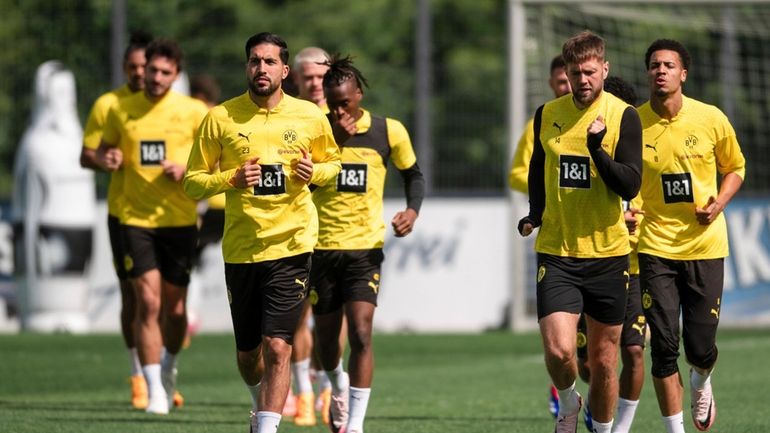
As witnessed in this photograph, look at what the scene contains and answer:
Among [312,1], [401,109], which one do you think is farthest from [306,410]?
[312,1]

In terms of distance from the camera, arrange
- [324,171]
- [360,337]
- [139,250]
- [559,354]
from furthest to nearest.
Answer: [139,250], [360,337], [324,171], [559,354]

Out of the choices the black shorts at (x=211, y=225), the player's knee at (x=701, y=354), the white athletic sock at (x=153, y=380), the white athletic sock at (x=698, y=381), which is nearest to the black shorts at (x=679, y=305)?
the player's knee at (x=701, y=354)

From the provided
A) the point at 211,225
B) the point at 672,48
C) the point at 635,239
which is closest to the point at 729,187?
the point at 635,239

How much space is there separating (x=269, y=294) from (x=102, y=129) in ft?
13.0

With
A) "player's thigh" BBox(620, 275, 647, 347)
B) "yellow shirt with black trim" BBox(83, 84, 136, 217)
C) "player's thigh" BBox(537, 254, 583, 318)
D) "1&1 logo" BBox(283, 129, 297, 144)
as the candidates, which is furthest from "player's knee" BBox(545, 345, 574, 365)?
"yellow shirt with black trim" BBox(83, 84, 136, 217)

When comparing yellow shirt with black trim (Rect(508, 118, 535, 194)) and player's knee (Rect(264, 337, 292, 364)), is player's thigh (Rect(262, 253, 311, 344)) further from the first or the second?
yellow shirt with black trim (Rect(508, 118, 535, 194))

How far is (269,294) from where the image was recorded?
28.5 ft

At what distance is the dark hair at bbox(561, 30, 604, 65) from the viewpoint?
8.39 meters

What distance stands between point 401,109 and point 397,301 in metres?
3.26

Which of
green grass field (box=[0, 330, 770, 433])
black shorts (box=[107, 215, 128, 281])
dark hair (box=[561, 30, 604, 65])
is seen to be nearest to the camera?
dark hair (box=[561, 30, 604, 65])

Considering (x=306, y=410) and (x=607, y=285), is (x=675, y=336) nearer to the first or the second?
(x=607, y=285)

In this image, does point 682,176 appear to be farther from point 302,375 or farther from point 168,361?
point 168,361

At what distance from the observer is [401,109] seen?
22109 mm

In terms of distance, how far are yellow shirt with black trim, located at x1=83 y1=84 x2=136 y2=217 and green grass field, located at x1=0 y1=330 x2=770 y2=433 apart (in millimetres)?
1499
